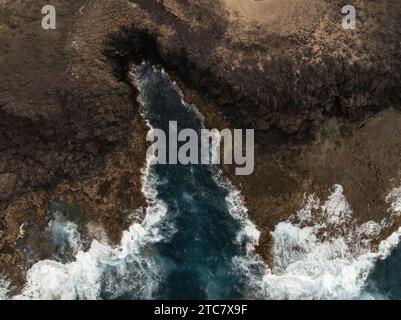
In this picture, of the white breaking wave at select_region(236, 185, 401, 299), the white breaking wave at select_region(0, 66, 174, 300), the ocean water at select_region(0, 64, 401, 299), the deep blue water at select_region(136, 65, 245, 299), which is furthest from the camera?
the white breaking wave at select_region(236, 185, 401, 299)

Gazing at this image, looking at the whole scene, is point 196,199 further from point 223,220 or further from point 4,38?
point 4,38

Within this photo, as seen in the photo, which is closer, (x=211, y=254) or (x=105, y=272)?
(x=105, y=272)

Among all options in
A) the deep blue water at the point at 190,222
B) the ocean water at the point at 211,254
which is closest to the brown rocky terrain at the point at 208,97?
the ocean water at the point at 211,254

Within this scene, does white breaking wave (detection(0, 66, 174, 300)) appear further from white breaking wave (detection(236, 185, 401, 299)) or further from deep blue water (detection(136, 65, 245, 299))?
white breaking wave (detection(236, 185, 401, 299))

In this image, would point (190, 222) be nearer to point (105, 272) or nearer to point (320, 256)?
point (105, 272)

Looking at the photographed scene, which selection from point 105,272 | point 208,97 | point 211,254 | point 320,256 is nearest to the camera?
point 105,272

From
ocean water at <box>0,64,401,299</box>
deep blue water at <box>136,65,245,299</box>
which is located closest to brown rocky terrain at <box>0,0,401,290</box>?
ocean water at <box>0,64,401,299</box>

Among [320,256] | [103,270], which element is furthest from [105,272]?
[320,256]
